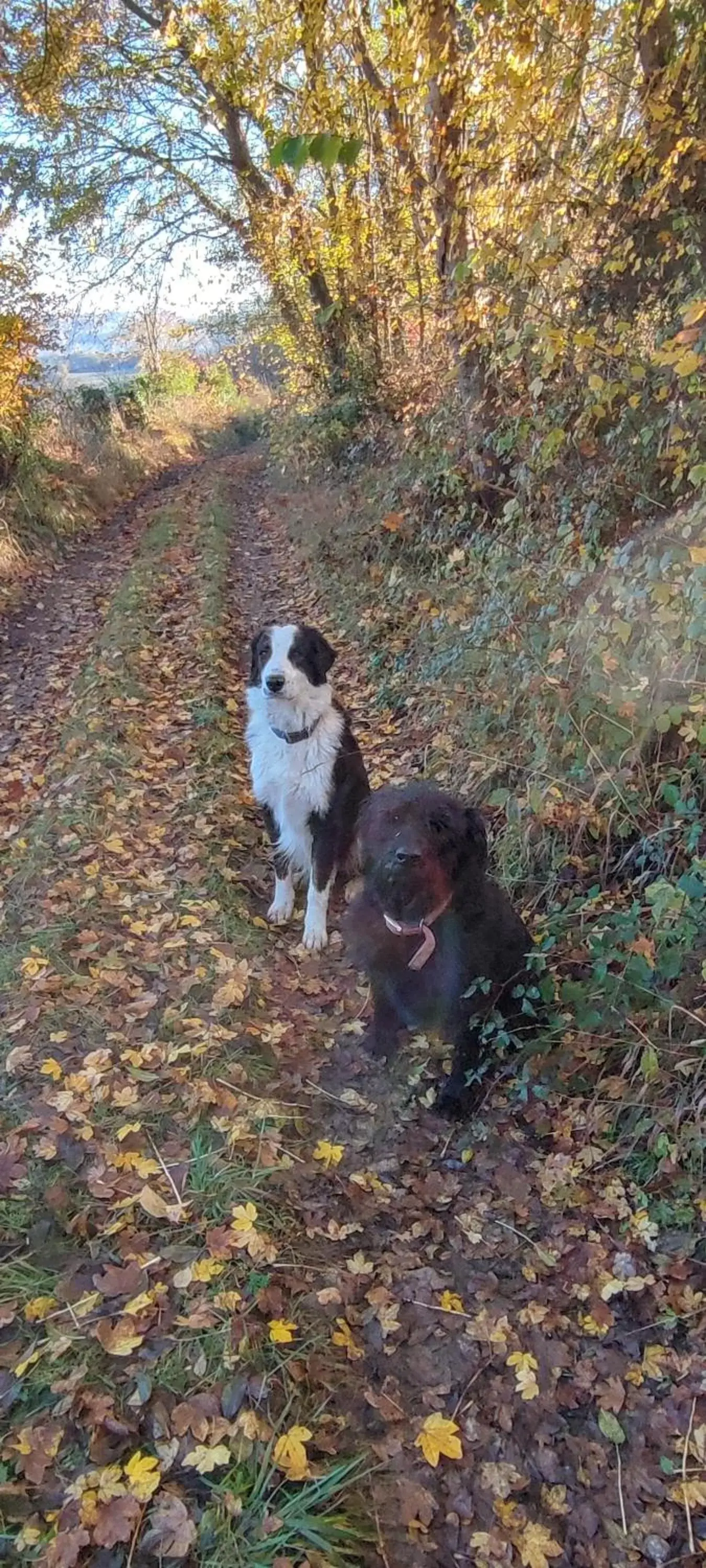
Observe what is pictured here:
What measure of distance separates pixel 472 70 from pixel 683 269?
228 centimetres

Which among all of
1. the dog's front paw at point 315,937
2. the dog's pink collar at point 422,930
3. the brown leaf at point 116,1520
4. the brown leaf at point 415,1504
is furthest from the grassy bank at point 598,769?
the brown leaf at point 116,1520

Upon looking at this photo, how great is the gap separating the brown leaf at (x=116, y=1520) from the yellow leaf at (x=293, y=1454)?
36 centimetres

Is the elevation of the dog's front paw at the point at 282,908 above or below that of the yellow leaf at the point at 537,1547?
above

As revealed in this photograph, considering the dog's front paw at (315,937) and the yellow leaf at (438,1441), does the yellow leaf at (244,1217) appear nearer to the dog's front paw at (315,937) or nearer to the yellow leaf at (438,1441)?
the yellow leaf at (438,1441)

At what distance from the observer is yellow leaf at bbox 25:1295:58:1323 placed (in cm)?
256

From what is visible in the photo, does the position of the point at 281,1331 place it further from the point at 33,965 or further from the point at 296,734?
the point at 296,734

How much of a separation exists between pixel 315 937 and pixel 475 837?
1.53m

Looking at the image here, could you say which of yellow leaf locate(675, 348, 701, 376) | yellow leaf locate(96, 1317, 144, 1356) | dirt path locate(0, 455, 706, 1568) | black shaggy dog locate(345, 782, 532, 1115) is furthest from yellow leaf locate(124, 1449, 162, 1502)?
yellow leaf locate(675, 348, 701, 376)

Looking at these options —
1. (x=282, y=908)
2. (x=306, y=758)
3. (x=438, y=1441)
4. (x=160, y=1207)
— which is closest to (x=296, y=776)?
(x=306, y=758)

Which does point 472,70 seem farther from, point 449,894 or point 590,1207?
point 590,1207

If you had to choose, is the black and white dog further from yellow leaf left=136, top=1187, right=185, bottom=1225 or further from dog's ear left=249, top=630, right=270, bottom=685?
yellow leaf left=136, top=1187, right=185, bottom=1225

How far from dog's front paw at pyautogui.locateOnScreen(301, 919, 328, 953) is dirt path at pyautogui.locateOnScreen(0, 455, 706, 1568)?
0.08m

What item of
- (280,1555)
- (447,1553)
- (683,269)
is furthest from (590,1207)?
(683,269)

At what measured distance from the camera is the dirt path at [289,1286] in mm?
2211
